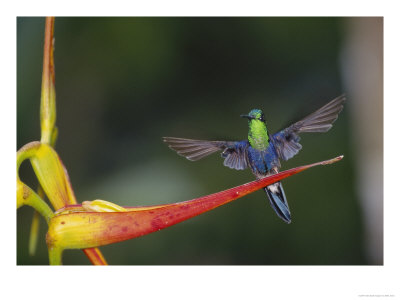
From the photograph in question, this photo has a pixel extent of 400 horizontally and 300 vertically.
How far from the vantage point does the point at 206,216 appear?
1690mm

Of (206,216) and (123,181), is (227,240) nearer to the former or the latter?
(206,216)

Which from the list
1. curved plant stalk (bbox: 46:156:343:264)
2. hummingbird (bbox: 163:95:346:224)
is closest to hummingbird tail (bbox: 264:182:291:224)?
hummingbird (bbox: 163:95:346:224)

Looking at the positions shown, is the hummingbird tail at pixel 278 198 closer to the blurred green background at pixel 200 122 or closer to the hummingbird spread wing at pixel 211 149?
the hummingbird spread wing at pixel 211 149

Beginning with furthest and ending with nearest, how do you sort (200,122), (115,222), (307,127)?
(200,122) < (307,127) < (115,222)

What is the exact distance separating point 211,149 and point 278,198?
0.56 feet

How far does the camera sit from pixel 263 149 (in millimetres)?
1033

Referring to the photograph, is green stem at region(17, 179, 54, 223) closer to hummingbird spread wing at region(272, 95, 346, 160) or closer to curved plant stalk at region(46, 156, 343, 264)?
curved plant stalk at region(46, 156, 343, 264)

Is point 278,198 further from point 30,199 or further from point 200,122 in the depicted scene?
point 200,122

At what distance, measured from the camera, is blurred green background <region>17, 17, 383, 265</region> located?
1558mm

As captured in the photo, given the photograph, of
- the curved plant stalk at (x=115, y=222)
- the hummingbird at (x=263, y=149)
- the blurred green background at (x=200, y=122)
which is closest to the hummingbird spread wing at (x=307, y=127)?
the hummingbird at (x=263, y=149)

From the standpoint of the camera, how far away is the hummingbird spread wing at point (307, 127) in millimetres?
909

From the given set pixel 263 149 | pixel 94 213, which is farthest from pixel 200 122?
pixel 94 213
